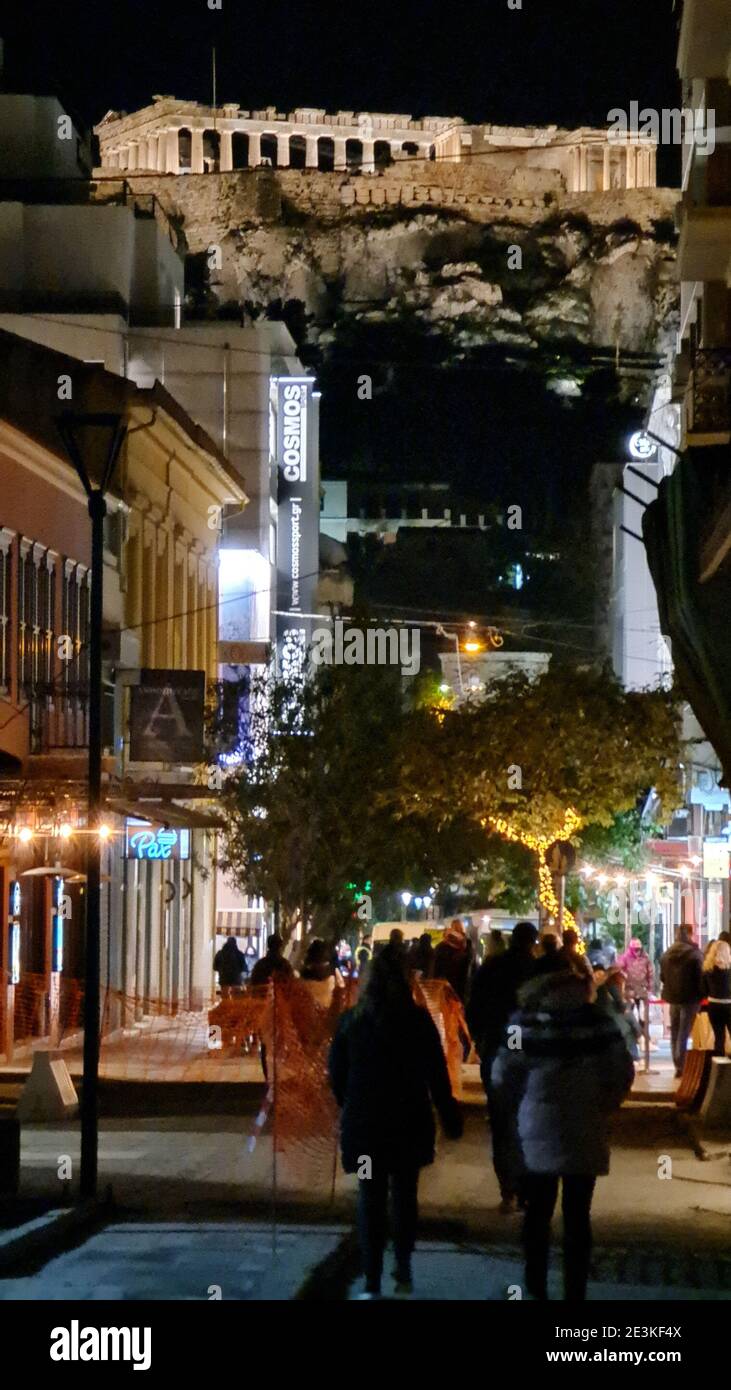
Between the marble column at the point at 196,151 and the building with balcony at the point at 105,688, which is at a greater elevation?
the marble column at the point at 196,151

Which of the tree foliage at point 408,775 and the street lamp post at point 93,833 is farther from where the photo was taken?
the tree foliage at point 408,775

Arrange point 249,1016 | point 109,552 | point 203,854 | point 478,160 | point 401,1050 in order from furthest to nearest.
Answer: point 478,160 < point 203,854 < point 109,552 < point 249,1016 < point 401,1050

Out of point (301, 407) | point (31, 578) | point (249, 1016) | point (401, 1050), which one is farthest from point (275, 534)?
point (401, 1050)

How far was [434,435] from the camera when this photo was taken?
124688mm

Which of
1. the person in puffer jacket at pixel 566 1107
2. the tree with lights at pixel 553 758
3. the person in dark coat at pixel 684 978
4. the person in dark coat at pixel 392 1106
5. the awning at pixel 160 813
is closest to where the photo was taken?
the person in puffer jacket at pixel 566 1107

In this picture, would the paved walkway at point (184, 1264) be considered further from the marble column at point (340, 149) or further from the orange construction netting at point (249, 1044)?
the marble column at point (340, 149)

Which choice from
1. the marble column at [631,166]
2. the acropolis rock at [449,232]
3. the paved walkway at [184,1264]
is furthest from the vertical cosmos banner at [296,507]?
the marble column at [631,166]

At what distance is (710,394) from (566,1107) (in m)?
14.5

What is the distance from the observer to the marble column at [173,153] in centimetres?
13100

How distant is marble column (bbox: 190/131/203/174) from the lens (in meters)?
133

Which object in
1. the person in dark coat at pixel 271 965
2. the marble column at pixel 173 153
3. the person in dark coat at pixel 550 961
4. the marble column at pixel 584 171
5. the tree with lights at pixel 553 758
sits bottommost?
the person in dark coat at pixel 271 965

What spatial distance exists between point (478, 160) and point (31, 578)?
112688 millimetres

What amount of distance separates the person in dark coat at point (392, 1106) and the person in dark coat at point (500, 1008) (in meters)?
3.08
